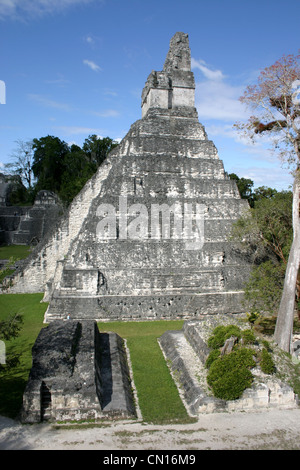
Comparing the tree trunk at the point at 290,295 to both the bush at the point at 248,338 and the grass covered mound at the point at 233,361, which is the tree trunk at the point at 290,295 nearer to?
the grass covered mound at the point at 233,361

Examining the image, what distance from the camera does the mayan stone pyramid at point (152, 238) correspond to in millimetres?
14578

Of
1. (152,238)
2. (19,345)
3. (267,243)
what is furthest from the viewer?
(152,238)

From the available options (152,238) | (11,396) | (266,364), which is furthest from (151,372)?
(152,238)

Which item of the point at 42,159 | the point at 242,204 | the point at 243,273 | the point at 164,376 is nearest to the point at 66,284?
the point at 164,376

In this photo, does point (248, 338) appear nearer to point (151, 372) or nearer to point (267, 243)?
point (151, 372)

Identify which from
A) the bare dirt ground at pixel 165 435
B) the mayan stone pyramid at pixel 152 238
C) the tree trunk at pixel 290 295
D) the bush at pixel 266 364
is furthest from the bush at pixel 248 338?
the mayan stone pyramid at pixel 152 238

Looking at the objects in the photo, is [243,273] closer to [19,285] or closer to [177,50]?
[19,285]

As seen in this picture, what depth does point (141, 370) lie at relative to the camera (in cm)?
1063

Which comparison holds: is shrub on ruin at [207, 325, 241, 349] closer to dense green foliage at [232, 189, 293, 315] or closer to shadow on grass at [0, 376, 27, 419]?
dense green foliage at [232, 189, 293, 315]

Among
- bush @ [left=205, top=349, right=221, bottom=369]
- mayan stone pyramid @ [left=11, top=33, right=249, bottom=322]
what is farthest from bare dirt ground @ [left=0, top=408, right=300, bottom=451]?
mayan stone pyramid @ [left=11, top=33, right=249, bottom=322]

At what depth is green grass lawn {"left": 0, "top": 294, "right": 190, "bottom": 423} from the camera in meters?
8.43

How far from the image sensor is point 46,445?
22.7 feet

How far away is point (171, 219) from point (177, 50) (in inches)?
389

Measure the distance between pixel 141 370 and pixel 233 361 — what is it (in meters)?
2.88
